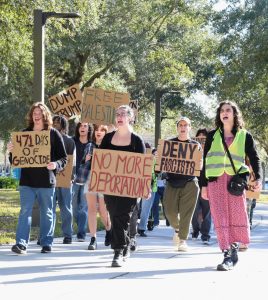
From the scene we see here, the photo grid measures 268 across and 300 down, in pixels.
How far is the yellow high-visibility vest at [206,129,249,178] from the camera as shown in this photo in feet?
26.4

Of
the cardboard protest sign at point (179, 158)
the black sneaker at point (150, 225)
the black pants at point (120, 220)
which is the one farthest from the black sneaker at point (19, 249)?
the black sneaker at point (150, 225)

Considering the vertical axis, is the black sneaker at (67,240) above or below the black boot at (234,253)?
below

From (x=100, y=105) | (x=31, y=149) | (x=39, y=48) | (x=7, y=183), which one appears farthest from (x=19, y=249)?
(x=7, y=183)

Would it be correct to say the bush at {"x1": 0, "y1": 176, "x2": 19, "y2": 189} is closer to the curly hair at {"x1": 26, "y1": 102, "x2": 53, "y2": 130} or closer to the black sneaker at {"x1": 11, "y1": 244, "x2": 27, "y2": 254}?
the curly hair at {"x1": 26, "y1": 102, "x2": 53, "y2": 130}

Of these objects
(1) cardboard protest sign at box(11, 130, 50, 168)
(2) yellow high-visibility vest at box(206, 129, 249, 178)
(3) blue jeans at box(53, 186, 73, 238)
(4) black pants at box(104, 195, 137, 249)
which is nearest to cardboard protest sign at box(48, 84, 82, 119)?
(3) blue jeans at box(53, 186, 73, 238)

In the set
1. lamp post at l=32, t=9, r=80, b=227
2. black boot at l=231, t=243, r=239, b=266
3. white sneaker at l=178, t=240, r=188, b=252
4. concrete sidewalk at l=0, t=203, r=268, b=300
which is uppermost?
lamp post at l=32, t=9, r=80, b=227

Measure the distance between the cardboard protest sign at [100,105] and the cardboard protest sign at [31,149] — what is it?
275cm

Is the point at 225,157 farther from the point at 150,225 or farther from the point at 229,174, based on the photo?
the point at 150,225

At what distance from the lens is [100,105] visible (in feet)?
40.4

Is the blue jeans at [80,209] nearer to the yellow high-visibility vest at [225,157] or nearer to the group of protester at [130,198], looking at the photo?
the group of protester at [130,198]

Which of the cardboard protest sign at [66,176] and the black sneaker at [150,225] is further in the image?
the black sneaker at [150,225]

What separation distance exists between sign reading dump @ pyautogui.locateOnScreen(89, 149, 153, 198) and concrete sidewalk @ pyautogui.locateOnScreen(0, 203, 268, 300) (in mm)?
811

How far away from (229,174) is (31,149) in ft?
8.28

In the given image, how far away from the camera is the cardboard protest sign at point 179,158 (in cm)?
1023
